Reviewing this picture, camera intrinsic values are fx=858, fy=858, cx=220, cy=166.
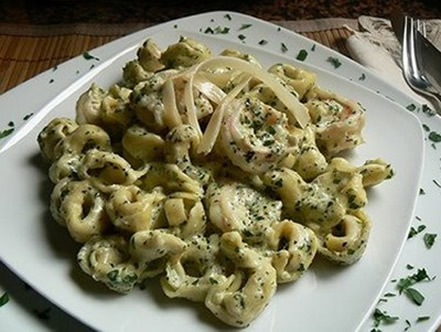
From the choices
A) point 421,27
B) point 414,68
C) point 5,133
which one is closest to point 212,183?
point 5,133

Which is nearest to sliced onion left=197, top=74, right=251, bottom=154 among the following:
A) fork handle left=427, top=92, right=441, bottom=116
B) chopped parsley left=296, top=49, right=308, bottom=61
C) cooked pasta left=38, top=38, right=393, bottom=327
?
cooked pasta left=38, top=38, right=393, bottom=327

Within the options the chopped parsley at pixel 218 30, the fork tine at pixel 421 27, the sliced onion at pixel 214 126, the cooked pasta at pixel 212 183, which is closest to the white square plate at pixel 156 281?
the cooked pasta at pixel 212 183

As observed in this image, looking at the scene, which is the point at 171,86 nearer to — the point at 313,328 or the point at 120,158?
the point at 120,158

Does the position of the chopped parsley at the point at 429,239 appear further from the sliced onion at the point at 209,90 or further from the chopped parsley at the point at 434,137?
the sliced onion at the point at 209,90

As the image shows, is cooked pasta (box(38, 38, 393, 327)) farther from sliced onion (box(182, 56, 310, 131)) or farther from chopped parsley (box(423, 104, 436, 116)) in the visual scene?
chopped parsley (box(423, 104, 436, 116))

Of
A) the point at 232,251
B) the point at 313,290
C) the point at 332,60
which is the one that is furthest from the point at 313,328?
the point at 332,60
